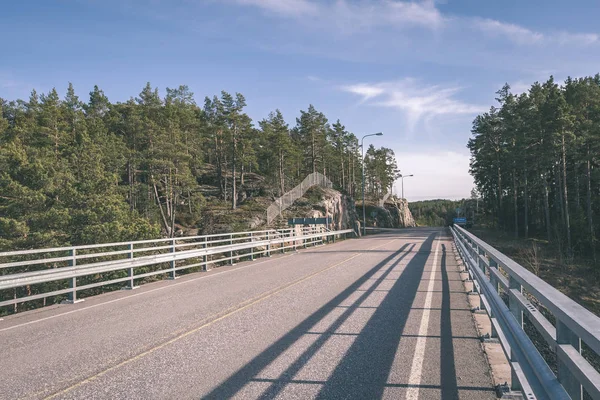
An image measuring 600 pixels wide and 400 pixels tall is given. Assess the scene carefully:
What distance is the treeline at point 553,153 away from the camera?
37594mm

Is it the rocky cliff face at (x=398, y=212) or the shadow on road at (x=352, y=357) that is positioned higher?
the rocky cliff face at (x=398, y=212)

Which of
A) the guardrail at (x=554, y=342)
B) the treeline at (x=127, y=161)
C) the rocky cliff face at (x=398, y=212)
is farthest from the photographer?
the rocky cliff face at (x=398, y=212)

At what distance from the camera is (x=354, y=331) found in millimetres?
6664

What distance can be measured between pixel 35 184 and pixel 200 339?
30.6 m

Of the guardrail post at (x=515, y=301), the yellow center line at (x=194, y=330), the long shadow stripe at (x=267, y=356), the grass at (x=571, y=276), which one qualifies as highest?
the guardrail post at (x=515, y=301)

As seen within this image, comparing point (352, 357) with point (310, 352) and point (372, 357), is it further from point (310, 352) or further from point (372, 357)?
point (310, 352)

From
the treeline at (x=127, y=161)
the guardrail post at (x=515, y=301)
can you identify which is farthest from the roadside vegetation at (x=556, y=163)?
the treeline at (x=127, y=161)

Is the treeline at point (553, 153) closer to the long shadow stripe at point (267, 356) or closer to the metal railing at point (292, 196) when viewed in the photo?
the metal railing at point (292, 196)

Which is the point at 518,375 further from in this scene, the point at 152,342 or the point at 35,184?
the point at 35,184

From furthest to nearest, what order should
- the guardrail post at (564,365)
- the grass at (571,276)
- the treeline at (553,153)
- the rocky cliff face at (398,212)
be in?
the rocky cliff face at (398,212), the treeline at (553,153), the grass at (571,276), the guardrail post at (564,365)

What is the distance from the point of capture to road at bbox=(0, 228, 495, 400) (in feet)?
14.9

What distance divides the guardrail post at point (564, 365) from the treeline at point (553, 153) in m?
35.7

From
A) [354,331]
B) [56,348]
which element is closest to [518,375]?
[354,331]

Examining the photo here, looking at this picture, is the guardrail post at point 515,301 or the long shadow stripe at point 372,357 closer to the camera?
the guardrail post at point 515,301
